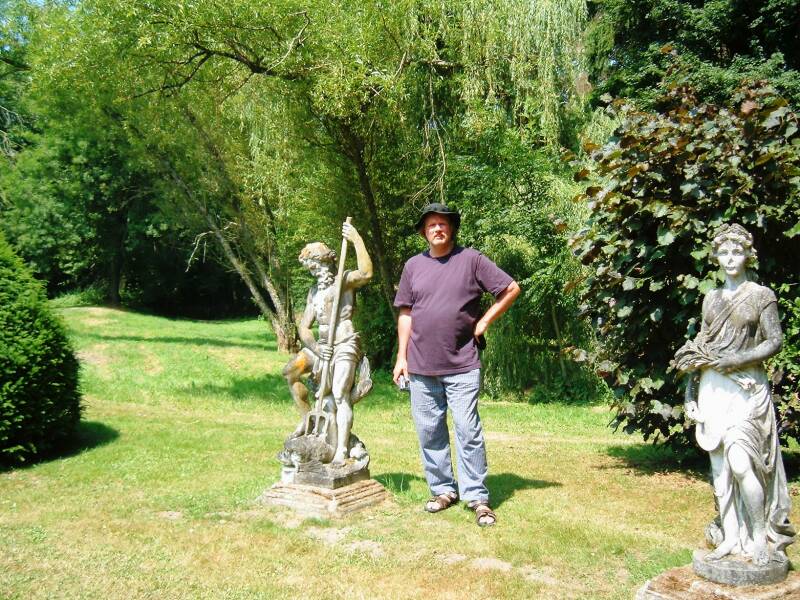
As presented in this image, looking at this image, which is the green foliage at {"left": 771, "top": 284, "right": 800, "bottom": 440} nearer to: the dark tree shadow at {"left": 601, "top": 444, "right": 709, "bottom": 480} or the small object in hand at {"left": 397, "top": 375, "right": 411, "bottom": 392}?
the dark tree shadow at {"left": 601, "top": 444, "right": 709, "bottom": 480}

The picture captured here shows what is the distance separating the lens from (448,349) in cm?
553

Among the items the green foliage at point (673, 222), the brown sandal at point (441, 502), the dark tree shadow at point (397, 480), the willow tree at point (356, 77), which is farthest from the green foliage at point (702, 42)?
the brown sandal at point (441, 502)

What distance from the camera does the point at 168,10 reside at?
455 inches

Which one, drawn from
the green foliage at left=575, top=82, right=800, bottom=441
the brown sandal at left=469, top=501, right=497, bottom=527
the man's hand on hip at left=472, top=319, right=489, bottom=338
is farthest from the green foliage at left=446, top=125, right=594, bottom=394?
the brown sandal at left=469, top=501, right=497, bottom=527

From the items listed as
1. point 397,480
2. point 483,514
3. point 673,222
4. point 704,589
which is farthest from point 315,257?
point 704,589

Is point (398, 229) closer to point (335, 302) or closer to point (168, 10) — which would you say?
point (168, 10)

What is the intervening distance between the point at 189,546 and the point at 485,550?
199 cm

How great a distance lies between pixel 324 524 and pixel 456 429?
119cm

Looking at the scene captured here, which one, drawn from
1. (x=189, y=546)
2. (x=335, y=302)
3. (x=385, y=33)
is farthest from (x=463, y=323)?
(x=385, y=33)

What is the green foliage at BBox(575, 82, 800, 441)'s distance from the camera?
6.16m

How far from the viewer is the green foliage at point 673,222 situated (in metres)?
6.16

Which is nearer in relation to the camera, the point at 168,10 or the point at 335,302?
the point at 335,302

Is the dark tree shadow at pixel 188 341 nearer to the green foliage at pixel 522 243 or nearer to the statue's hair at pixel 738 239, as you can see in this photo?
the green foliage at pixel 522 243

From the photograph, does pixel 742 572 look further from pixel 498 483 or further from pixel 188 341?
pixel 188 341
